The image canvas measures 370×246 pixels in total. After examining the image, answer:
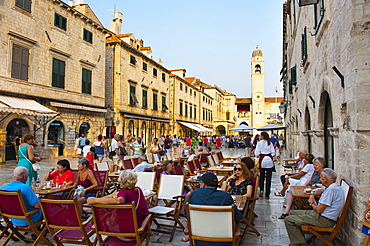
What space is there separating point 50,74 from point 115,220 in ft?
46.7

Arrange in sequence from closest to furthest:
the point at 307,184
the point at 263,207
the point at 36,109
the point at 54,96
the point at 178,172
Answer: the point at 307,184
the point at 263,207
the point at 178,172
the point at 36,109
the point at 54,96

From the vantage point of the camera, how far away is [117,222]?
9.97 ft

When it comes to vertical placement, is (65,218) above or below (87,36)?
below

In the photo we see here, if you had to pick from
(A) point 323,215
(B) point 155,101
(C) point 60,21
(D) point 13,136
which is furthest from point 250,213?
(B) point 155,101

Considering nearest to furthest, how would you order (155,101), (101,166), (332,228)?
(332,228)
(101,166)
(155,101)

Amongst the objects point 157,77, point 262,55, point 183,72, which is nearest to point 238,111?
point 262,55

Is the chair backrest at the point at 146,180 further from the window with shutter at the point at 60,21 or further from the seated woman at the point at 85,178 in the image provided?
the window with shutter at the point at 60,21

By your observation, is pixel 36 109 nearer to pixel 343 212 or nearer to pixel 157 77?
pixel 343 212

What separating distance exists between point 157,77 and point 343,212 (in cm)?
2542

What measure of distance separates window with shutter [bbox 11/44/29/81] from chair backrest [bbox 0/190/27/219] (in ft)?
37.1

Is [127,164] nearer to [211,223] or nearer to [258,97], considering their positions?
[211,223]

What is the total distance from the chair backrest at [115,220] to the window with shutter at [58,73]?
1407cm

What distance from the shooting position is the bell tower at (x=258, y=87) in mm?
50438

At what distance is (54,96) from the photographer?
15172mm
